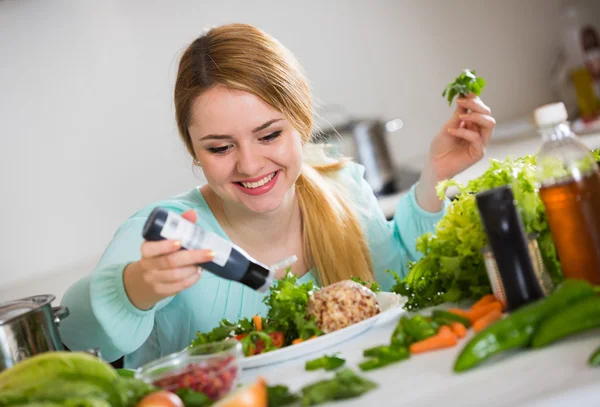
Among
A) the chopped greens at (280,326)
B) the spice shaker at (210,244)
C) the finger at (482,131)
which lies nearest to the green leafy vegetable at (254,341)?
the chopped greens at (280,326)

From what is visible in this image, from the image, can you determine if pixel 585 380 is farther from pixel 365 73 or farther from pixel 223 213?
pixel 365 73

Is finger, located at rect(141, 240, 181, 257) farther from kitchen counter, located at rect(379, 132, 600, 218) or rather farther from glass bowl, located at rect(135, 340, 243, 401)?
kitchen counter, located at rect(379, 132, 600, 218)

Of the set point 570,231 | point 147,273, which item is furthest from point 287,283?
point 570,231

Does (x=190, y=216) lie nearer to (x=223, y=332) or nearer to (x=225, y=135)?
(x=223, y=332)

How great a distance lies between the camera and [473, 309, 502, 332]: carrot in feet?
3.60

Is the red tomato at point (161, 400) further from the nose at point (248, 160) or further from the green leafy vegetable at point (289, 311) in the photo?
the nose at point (248, 160)

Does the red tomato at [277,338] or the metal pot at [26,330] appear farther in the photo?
the red tomato at [277,338]

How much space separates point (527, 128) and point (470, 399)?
287 cm

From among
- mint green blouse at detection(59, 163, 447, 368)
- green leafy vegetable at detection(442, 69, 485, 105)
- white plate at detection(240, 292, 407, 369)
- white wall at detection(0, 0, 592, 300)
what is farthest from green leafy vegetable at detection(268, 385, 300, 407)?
white wall at detection(0, 0, 592, 300)

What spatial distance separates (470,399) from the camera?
0.85 meters

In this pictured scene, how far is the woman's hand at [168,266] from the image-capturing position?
3.91ft

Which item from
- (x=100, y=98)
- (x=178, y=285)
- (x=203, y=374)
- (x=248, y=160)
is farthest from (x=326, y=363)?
(x=100, y=98)

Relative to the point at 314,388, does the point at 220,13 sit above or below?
above

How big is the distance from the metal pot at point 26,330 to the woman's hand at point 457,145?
0.92 metres
